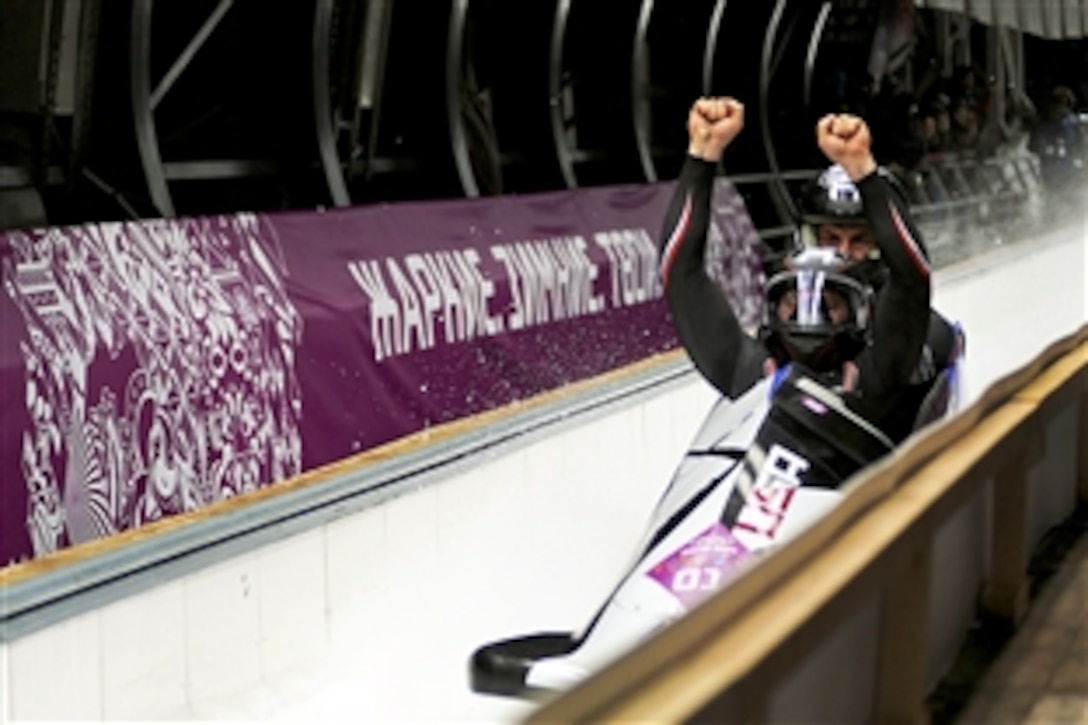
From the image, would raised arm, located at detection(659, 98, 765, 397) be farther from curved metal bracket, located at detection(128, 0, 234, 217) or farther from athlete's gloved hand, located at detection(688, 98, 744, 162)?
curved metal bracket, located at detection(128, 0, 234, 217)

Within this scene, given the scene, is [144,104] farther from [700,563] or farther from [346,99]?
[700,563]

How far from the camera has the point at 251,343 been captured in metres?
4.96

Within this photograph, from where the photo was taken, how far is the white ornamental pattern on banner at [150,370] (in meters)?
4.15

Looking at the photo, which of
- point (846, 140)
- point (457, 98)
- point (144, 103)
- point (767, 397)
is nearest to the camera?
point (767, 397)

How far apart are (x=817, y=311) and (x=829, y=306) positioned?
37 mm

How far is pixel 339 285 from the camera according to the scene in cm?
555

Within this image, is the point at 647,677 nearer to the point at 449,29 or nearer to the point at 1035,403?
the point at 1035,403

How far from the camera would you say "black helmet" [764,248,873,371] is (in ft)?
11.6

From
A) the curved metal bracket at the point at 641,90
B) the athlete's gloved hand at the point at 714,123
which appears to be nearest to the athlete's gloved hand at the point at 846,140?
the athlete's gloved hand at the point at 714,123

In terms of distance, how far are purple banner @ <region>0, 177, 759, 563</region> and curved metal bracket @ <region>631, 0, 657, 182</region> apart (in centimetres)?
232

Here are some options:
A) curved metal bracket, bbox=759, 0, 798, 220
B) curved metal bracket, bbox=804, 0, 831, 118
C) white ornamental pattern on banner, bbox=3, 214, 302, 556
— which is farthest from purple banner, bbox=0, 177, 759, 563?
curved metal bracket, bbox=804, 0, 831, 118

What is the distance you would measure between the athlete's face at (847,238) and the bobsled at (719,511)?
0.98 metres

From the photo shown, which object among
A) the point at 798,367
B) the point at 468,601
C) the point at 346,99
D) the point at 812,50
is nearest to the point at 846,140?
the point at 798,367

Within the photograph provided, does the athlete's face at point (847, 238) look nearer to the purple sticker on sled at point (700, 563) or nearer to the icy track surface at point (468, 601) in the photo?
the icy track surface at point (468, 601)
